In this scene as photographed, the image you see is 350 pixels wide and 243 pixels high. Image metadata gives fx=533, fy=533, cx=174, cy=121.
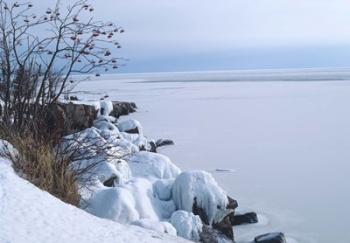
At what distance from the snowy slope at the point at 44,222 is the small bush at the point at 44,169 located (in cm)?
39

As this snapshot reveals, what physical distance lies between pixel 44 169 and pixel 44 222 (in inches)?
47.9

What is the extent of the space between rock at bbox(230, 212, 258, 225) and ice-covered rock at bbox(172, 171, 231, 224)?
46 centimetres

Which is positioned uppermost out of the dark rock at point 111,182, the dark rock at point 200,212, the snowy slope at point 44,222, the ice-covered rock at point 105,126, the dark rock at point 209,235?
the snowy slope at point 44,222

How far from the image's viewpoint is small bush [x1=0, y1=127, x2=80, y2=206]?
4.83 m

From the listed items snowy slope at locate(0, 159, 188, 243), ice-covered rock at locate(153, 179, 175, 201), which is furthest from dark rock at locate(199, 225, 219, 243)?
snowy slope at locate(0, 159, 188, 243)

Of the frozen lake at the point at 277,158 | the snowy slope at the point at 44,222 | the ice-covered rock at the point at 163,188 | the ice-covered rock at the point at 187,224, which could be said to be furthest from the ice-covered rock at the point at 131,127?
the snowy slope at the point at 44,222

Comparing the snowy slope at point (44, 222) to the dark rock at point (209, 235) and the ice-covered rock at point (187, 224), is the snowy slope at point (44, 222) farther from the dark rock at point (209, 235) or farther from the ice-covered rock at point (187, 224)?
the dark rock at point (209, 235)

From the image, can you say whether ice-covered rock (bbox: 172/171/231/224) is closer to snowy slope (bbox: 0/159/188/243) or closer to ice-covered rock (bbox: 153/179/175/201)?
ice-covered rock (bbox: 153/179/175/201)

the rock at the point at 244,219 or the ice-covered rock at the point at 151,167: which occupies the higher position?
the ice-covered rock at the point at 151,167

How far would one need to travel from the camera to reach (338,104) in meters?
26.5

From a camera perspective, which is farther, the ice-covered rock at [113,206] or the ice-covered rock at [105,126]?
the ice-covered rock at [105,126]

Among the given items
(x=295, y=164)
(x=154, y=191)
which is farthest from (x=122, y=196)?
(x=295, y=164)

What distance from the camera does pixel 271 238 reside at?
719 centimetres

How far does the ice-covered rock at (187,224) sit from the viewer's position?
22.5 feet
